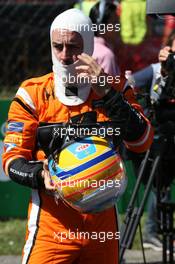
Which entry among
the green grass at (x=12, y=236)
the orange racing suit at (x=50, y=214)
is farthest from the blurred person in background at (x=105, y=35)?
the orange racing suit at (x=50, y=214)

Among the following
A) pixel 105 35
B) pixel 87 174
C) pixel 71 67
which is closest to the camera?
pixel 87 174

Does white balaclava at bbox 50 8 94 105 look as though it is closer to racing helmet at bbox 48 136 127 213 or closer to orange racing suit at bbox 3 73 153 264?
orange racing suit at bbox 3 73 153 264

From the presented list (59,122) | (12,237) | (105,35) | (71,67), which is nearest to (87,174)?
(59,122)

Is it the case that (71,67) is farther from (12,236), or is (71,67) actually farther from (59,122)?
(12,236)

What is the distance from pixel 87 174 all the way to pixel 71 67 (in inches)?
22.2

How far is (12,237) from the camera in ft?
24.5

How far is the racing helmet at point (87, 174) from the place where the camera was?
144 inches

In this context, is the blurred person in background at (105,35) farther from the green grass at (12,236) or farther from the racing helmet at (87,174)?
the racing helmet at (87,174)

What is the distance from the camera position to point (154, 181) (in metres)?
6.25

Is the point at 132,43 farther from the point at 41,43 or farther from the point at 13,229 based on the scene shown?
the point at 13,229

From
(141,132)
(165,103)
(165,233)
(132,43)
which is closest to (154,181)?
(165,233)

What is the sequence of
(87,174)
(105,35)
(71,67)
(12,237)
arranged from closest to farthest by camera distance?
1. (87,174)
2. (71,67)
3. (105,35)
4. (12,237)

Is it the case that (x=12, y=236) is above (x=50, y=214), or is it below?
below

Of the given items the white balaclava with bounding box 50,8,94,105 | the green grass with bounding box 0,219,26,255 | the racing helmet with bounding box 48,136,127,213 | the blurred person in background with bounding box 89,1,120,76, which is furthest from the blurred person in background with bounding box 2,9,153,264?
the green grass with bounding box 0,219,26,255
